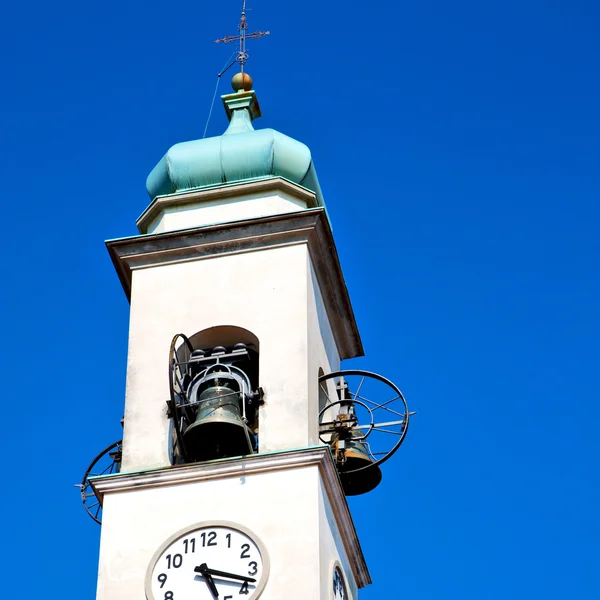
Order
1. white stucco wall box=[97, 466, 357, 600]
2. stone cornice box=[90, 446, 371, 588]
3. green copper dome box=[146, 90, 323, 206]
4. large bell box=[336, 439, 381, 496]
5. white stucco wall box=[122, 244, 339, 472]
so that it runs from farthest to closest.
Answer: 1. green copper dome box=[146, 90, 323, 206]
2. large bell box=[336, 439, 381, 496]
3. white stucco wall box=[122, 244, 339, 472]
4. stone cornice box=[90, 446, 371, 588]
5. white stucco wall box=[97, 466, 357, 600]

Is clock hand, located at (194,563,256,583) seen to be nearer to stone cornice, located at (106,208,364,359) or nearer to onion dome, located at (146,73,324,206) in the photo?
stone cornice, located at (106,208,364,359)

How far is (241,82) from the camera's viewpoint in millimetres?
29250

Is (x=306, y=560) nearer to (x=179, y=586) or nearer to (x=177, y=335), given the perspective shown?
(x=179, y=586)

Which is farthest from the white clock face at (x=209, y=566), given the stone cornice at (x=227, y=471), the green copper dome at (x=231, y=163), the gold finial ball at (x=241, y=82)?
the gold finial ball at (x=241, y=82)

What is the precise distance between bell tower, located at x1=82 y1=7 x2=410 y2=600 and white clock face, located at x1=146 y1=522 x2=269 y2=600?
2cm

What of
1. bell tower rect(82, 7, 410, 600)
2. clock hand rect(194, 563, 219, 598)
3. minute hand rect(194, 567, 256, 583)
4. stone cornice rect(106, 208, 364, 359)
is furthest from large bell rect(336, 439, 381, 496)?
clock hand rect(194, 563, 219, 598)

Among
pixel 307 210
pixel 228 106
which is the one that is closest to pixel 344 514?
pixel 307 210

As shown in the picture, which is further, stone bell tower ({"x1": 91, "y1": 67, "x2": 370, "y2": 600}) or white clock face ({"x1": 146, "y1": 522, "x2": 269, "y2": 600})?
stone bell tower ({"x1": 91, "y1": 67, "x2": 370, "y2": 600})

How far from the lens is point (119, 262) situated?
26.2 m

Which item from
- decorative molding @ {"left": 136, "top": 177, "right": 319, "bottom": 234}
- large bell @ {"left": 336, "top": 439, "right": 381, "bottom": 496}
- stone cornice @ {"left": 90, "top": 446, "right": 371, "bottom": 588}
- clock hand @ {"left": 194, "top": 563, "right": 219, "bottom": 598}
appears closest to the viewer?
clock hand @ {"left": 194, "top": 563, "right": 219, "bottom": 598}

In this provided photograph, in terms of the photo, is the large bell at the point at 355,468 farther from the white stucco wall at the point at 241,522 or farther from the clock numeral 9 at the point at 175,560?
the clock numeral 9 at the point at 175,560

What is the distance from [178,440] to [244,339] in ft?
5.85

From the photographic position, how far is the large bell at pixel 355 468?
2495cm

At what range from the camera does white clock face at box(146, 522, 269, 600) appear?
2256 cm
